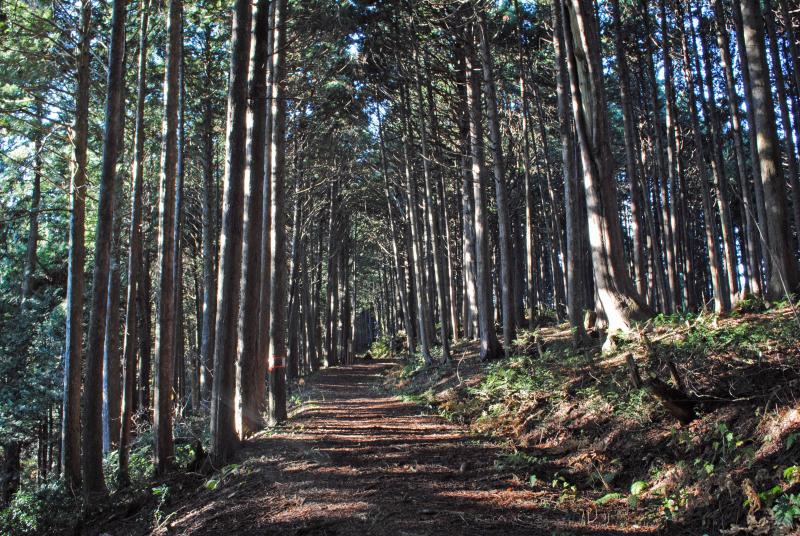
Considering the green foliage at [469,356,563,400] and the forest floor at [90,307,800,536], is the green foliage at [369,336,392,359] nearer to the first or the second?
the green foliage at [469,356,563,400]

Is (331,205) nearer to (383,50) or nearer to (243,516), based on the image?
(383,50)

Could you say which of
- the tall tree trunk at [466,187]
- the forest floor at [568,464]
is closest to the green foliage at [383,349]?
the tall tree trunk at [466,187]

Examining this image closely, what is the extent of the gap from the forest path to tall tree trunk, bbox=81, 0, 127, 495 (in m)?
2.75

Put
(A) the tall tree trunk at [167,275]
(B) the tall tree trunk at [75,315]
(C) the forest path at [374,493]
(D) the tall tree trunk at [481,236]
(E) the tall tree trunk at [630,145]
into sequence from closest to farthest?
1. (C) the forest path at [374,493]
2. (A) the tall tree trunk at [167,275]
3. (B) the tall tree trunk at [75,315]
4. (E) the tall tree trunk at [630,145]
5. (D) the tall tree trunk at [481,236]

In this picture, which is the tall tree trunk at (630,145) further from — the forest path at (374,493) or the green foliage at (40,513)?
the green foliage at (40,513)

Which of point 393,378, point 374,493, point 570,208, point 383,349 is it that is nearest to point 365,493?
point 374,493

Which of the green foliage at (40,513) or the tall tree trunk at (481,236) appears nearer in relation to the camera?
the green foliage at (40,513)

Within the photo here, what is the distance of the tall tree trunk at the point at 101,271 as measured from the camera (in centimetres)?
902

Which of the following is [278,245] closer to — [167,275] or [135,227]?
[167,275]

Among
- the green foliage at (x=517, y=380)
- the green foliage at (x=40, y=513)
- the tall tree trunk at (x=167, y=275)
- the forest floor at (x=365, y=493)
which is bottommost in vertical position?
the green foliage at (x=40, y=513)

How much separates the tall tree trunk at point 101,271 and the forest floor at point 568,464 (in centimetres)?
156

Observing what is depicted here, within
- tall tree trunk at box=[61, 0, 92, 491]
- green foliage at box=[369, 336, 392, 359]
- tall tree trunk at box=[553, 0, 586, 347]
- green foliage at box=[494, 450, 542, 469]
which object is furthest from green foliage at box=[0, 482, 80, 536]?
green foliage at box=[369, 336, 392, 359]

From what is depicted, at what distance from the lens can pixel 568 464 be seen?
594cm

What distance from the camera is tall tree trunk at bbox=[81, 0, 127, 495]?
902 centimetres
